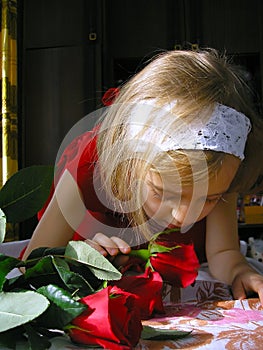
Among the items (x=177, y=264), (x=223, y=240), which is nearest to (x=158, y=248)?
(x=177, y=264)

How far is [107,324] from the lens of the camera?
1.00 ft

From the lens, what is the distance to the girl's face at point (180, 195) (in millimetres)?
689

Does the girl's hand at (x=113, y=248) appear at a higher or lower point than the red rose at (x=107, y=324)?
lower

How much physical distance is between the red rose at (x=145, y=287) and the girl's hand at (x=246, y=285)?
215mm

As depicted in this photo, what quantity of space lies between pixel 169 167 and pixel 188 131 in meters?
0.06

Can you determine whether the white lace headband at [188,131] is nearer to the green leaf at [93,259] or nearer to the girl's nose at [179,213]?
the girl's nose at [179,213]

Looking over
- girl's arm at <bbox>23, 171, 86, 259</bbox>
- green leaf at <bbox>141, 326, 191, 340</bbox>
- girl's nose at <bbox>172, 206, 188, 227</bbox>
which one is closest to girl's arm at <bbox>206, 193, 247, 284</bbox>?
girl's nose at <bbox>172, 206, 188, 227</bbox>

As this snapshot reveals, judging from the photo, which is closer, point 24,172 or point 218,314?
point 24,172

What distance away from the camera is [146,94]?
29.8 inches

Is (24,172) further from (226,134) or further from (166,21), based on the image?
(166,21)

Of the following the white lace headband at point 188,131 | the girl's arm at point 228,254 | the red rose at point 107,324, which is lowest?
the girl's arm at point 228,254

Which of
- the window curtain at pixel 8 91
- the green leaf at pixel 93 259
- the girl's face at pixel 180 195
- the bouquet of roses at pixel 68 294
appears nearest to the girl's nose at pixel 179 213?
the girl's face at pixel 180 195

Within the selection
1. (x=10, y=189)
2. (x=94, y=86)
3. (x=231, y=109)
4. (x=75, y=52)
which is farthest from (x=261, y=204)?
(x=10, y=189)

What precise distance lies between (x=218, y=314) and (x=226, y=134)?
290mm
